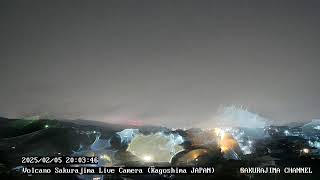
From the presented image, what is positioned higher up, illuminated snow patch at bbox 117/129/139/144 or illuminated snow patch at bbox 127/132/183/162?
illuminated snow patch at bbox 117/129/139/144

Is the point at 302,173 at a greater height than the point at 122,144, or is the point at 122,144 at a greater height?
the point at 122,144

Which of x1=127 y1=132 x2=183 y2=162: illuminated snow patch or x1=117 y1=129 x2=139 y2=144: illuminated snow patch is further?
x1=117 y1=129 x2=139 y2=144: illuminated snow patch

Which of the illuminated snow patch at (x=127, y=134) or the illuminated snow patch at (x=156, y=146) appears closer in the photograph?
the illuminated snow patch at (x=156, y=146)

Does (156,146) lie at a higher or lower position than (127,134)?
lower

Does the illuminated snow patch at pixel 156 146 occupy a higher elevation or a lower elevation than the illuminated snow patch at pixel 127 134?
lower

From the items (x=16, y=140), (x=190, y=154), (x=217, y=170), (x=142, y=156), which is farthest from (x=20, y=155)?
(x=217, y=170)

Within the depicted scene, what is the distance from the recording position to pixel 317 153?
29.9 ft

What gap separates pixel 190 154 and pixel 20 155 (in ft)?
13.9

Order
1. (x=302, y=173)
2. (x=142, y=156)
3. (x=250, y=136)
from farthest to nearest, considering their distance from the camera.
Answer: (x=250, y=136), (x=142, y=156), (x=302, y=173)

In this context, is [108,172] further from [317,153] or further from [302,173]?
[317,153]

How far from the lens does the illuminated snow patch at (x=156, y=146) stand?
29.3 feet

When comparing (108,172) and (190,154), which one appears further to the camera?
(190,154)

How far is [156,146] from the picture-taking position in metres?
9.25

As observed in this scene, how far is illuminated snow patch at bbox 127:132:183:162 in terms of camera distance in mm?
8930
